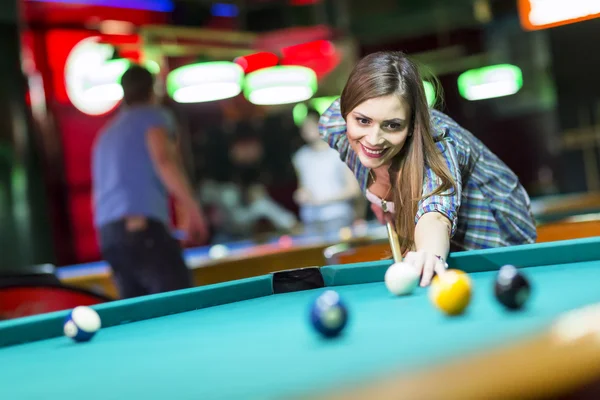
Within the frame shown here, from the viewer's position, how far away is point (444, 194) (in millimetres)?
2404

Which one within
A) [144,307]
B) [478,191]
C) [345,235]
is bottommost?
[345,235]

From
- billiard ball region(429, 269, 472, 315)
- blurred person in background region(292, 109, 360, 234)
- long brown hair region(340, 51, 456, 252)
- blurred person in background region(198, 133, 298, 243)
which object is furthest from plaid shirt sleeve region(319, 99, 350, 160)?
blurred person in background region(198, 133, 298, 243)

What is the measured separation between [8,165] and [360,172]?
450cm

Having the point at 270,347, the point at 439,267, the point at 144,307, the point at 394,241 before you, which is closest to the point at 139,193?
the point at 394,241

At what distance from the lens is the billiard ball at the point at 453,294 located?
156 centimetres

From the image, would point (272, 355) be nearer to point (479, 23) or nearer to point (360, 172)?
point (360, 172)

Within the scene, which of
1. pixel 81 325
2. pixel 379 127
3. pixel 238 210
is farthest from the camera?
pixel 238 210

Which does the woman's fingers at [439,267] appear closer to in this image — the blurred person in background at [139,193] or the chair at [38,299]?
the chair at [38,299]

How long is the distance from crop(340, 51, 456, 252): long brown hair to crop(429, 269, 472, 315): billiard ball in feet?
2.74

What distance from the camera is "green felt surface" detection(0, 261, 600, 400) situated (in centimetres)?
123

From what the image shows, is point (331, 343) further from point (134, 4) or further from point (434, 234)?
point (134, 4)

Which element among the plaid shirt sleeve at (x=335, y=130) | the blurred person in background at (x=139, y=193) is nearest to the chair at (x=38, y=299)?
the blurred person in background at (x=139, y=193)

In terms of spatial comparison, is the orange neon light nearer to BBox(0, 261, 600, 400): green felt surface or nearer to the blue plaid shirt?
the blue plaid shirt

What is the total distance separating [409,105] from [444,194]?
27cm
